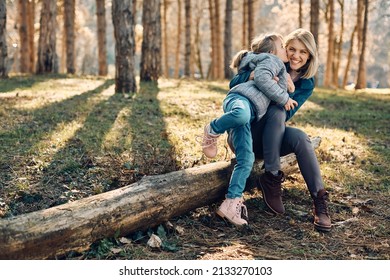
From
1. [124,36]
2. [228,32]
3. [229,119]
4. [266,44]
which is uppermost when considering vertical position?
[228,32]

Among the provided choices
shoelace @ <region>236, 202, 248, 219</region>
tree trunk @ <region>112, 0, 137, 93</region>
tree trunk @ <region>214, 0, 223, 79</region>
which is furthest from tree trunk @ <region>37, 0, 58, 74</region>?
shoelace @ <region>236, 202, 248, 219</region>

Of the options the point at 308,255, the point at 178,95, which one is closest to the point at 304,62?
the point at 308,255

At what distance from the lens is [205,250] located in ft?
12.8

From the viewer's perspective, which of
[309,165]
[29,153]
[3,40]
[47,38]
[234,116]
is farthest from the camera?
[47,38]

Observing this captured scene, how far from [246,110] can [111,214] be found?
5.19 ft

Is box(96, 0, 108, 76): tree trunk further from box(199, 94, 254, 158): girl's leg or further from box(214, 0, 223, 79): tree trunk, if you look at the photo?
box(199, 94, 254, 158): girl's leg

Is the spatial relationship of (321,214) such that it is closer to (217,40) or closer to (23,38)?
(23,38)

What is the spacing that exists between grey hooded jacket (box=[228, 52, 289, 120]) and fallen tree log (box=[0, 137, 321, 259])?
0.76 m

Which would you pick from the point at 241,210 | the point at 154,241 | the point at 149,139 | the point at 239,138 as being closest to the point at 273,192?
the point at 241,210

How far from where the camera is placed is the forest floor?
4.01 meters

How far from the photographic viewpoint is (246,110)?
4352mm
